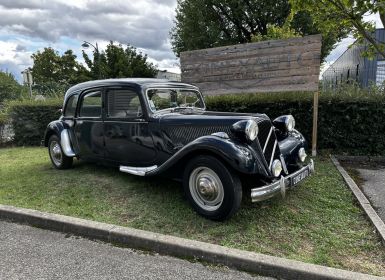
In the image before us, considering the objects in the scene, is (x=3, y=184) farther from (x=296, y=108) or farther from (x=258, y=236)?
(x=296, y=108)

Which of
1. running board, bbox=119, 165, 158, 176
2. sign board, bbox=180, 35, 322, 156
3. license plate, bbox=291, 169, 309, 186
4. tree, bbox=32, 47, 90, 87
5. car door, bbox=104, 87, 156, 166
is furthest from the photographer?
tree, bbox=32, 47, 90, 87

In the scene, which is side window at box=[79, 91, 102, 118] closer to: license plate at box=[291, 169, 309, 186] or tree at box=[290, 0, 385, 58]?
license plate at box=[291, 169, 309, 186]

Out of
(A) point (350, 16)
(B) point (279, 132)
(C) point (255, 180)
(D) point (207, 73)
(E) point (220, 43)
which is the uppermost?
(E) point (220, 43)

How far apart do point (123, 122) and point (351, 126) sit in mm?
4909

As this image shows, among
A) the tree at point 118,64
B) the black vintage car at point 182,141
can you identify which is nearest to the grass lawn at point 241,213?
the black vintage car at point 182,141

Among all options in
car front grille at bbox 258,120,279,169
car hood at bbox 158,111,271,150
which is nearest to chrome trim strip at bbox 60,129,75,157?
car hood at bbox 158,111,271,150

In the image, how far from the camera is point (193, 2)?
24125 millimetres

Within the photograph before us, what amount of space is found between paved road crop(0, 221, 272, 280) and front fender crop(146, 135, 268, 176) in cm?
112

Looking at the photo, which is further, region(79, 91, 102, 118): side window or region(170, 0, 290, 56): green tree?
region(170, 0, 290, 56): green tree

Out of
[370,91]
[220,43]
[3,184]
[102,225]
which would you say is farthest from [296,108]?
[220,43]

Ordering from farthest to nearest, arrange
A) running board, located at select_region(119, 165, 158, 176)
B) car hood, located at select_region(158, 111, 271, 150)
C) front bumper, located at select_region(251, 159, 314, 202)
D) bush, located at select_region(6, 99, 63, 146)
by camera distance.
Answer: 1. bush, located at select_region(6, 99, 63, 146)
2. running board, located at select_region(119, 165, 158, 176)
3. car hood, located at select_region(158, 111, 271, 150)
4. front bumper, located at select_region(251, 159, 314, 202)

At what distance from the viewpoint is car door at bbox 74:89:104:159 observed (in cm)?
563

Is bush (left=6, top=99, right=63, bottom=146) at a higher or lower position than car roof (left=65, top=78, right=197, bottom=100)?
lower

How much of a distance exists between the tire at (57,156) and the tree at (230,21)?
1873 cm
